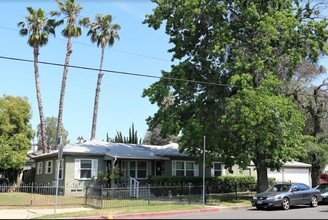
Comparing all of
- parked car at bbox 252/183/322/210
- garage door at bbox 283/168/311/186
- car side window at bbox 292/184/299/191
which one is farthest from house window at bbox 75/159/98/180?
garage door at bbox 283/168/311/186

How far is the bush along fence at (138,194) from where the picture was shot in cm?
2298

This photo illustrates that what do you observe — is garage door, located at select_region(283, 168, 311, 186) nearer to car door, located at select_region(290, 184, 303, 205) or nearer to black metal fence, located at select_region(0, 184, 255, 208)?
black metal fence, located at select_region(0, 184, 255, 208)

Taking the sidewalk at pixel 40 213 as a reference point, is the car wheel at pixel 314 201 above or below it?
above

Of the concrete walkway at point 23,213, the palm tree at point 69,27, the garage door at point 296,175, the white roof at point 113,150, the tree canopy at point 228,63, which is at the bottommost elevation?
the concrete walkway at point 23,213

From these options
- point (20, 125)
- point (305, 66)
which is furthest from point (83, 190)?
point (305, 66)

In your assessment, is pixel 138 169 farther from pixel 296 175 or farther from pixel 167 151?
pixel 296 175

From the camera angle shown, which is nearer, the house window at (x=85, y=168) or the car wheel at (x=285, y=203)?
the car wheel at (x=285, y=203)

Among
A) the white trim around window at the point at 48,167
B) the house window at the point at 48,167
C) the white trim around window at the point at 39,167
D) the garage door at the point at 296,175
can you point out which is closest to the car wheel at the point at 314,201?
the garage door at the point at 296,175

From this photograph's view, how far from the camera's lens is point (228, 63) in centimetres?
2581

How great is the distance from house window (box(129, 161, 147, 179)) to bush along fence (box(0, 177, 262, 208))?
177 cm

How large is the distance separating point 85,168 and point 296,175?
23.5 meters

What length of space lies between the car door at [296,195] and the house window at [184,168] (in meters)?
13.1

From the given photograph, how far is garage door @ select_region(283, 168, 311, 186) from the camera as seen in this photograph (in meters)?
43.1

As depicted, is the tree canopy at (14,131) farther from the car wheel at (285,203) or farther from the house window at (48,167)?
the car wheel at (285,203)
